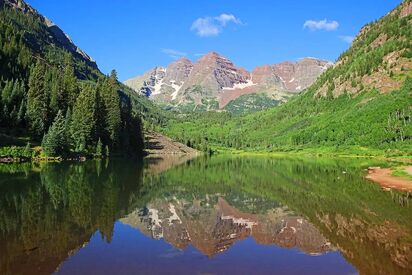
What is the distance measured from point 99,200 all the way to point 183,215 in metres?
9.72

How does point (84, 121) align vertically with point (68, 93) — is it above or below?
below

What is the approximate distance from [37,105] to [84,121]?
16.1m

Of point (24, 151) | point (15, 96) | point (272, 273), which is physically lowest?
point (272, 273)

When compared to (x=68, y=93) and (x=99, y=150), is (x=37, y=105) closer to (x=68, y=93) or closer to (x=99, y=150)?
(x=68, y=93)

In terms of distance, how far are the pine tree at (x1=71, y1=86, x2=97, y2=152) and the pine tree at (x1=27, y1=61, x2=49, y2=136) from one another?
383 inches

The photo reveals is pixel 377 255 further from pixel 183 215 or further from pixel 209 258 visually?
pixel 183 215

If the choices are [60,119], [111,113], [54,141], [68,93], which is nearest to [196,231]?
[54,141]

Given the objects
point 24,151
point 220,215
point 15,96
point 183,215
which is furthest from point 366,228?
point 15,96

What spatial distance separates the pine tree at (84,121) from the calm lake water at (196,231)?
246 ft

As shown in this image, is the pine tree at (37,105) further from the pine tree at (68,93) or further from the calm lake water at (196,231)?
the calm lake water at (196,231)

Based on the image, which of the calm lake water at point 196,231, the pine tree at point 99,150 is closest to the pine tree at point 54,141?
the pine tree at point 99,150

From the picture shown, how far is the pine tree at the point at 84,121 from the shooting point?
131000mm

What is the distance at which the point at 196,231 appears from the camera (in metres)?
34.2

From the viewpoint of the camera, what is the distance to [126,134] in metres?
170
